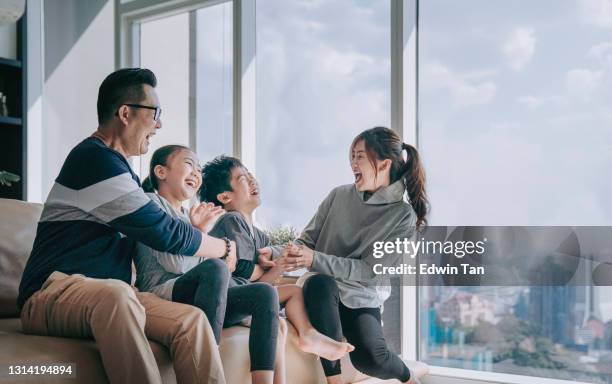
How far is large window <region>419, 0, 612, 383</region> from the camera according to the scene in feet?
9.52

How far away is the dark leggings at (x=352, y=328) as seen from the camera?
2.45 meters

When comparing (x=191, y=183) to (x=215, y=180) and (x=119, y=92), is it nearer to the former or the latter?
(x=215, y=180)

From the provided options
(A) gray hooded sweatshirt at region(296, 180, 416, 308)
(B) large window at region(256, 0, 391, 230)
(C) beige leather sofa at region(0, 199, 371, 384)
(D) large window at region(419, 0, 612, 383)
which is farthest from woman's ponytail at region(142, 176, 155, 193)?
(D) large window at region(419, 0, 612, 383)

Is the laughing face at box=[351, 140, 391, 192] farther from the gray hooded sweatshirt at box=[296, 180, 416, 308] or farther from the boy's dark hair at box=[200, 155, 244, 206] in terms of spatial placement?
the boy's dark hair at box=[200, 155, 244, 206]

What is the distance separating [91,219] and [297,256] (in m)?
0.84

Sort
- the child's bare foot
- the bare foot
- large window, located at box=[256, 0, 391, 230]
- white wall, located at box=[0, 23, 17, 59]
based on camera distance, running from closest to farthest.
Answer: the child's bare foot → the bare foot → large window, located at box=[256, 0, 391, 230] → white wall, located at box=[0, 23, 17, 59]

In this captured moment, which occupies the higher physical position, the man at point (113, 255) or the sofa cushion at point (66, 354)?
the man at point (113, 255)

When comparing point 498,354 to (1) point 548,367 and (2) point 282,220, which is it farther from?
(2) point 282,220

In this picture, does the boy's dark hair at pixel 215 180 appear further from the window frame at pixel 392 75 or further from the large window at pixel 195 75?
the large window at pixel 195 75

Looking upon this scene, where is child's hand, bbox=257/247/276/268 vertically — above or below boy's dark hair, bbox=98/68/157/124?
below

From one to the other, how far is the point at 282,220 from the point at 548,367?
1.48 m

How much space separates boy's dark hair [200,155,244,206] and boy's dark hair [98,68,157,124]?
2.01 ft

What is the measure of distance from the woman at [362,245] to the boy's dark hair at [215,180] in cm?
28

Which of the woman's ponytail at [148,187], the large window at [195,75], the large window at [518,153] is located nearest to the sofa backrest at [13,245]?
the woman's ponytail at [148,187]
